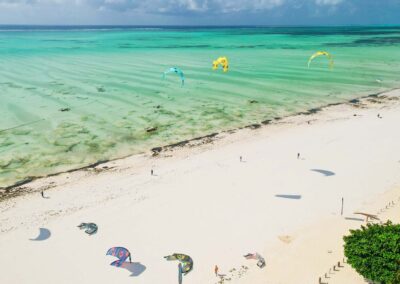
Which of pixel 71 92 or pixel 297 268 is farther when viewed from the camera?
pixel 71 92

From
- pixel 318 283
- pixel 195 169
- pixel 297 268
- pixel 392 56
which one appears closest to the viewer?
pixel 318 283

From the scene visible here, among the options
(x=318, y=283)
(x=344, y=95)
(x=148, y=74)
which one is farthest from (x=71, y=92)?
(x=318, y=283)

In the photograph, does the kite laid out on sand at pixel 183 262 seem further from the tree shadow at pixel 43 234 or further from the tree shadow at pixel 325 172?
the tree shadow at pixel 325 172

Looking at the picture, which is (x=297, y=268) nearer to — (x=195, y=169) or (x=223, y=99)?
(x=195, y=169)

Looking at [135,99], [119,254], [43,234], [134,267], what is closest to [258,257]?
[134,267]

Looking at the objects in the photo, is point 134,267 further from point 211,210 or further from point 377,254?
point 377,254
